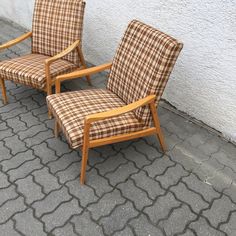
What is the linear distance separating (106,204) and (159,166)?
2.21 feet

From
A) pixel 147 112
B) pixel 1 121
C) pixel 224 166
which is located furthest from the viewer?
pixel 1 121

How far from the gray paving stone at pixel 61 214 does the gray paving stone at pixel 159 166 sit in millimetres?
752

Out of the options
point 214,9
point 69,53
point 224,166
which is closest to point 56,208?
point 224,166

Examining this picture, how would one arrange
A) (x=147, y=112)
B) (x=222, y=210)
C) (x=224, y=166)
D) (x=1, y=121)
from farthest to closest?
(x=1, y=121) → (x=224, y=166) → (x=147, y=112) → (x=222, y=210)

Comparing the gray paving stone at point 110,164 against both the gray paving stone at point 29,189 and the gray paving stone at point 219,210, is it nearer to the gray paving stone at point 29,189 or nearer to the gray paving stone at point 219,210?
the gray paving stone at point 29,189

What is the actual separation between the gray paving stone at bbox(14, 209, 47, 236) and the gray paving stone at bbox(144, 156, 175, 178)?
1.08 meters

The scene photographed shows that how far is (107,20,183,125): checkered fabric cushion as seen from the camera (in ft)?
8.55

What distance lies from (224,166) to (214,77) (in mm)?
881

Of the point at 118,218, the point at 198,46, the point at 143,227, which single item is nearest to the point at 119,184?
the point at 118,218

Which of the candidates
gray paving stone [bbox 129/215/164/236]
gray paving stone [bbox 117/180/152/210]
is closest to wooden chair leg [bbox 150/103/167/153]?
gray paving stone [bbox 117/180/152/210]

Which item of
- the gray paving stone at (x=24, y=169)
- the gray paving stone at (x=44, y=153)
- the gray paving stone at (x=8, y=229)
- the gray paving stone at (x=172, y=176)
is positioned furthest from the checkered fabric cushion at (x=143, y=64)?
the gray paving stone at (x=8, y=229)

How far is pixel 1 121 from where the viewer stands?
11.5 feet

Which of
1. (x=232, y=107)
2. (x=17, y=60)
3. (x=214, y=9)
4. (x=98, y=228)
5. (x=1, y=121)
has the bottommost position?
(x=1, y=121)

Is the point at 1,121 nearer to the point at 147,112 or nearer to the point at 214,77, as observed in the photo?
the point at 147,112
